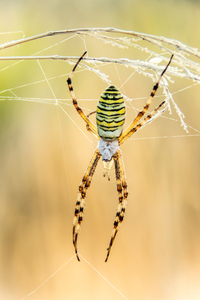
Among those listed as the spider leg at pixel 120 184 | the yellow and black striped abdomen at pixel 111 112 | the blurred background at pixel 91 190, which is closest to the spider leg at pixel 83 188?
the spider leg at pixel 120 184

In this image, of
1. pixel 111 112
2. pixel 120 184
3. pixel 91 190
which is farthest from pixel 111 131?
pixel 91 190

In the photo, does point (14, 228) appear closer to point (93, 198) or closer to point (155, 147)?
point (93, 198)

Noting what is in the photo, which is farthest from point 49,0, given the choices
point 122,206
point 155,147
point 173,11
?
point 122,206

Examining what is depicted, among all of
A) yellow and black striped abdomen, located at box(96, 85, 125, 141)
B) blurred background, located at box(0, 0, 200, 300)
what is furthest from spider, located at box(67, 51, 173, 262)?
blurred background, located at box(0, 0, 200, 300)

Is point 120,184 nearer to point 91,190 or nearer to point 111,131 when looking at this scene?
point 111,131

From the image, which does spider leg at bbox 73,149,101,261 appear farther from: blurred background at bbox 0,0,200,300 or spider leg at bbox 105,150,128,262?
blurred background at bbox 0,0,200,300
